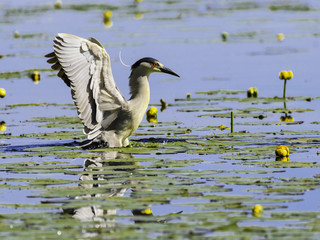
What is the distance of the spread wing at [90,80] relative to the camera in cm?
880

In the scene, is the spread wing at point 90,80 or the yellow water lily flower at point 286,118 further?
the yellow water lily flower at point 286,118

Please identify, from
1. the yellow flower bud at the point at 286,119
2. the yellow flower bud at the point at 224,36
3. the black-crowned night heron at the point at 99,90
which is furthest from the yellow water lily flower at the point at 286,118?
the yellow flower bud at the point at 224,36

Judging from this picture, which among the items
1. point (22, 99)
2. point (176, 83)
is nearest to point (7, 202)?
point (22, 99)

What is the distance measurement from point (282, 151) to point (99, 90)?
6.87ft

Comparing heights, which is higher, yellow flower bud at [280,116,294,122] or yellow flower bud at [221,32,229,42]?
yellow flower bud at [221,32,229,42]

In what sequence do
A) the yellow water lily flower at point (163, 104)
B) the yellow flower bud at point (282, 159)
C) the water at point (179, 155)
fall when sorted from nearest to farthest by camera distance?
the water at point (179, 155), the yellow flower bud at point (282, 159), the yellow water lily flower at point (163, 104)

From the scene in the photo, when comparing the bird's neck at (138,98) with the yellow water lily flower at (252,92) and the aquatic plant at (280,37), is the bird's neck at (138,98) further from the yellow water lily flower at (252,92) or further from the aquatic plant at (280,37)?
the aquatic plant at (280,37)

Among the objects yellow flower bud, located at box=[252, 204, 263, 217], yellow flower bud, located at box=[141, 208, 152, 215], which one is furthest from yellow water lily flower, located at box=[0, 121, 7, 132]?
yellow flower bud, located at box=[252, 204, 263, 217]

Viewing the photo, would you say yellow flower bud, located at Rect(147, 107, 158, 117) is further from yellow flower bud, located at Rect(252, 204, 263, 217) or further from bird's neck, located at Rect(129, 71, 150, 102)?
yellow flower bud, located at Rect(252, 204, 263, 217)

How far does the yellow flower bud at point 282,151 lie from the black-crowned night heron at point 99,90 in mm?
1704

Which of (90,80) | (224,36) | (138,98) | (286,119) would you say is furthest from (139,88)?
(224,36)

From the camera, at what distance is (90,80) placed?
8.95 meters

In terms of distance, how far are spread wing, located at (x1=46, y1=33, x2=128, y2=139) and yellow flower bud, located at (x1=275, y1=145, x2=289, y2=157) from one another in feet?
6.12

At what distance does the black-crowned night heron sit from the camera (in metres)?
8.83
